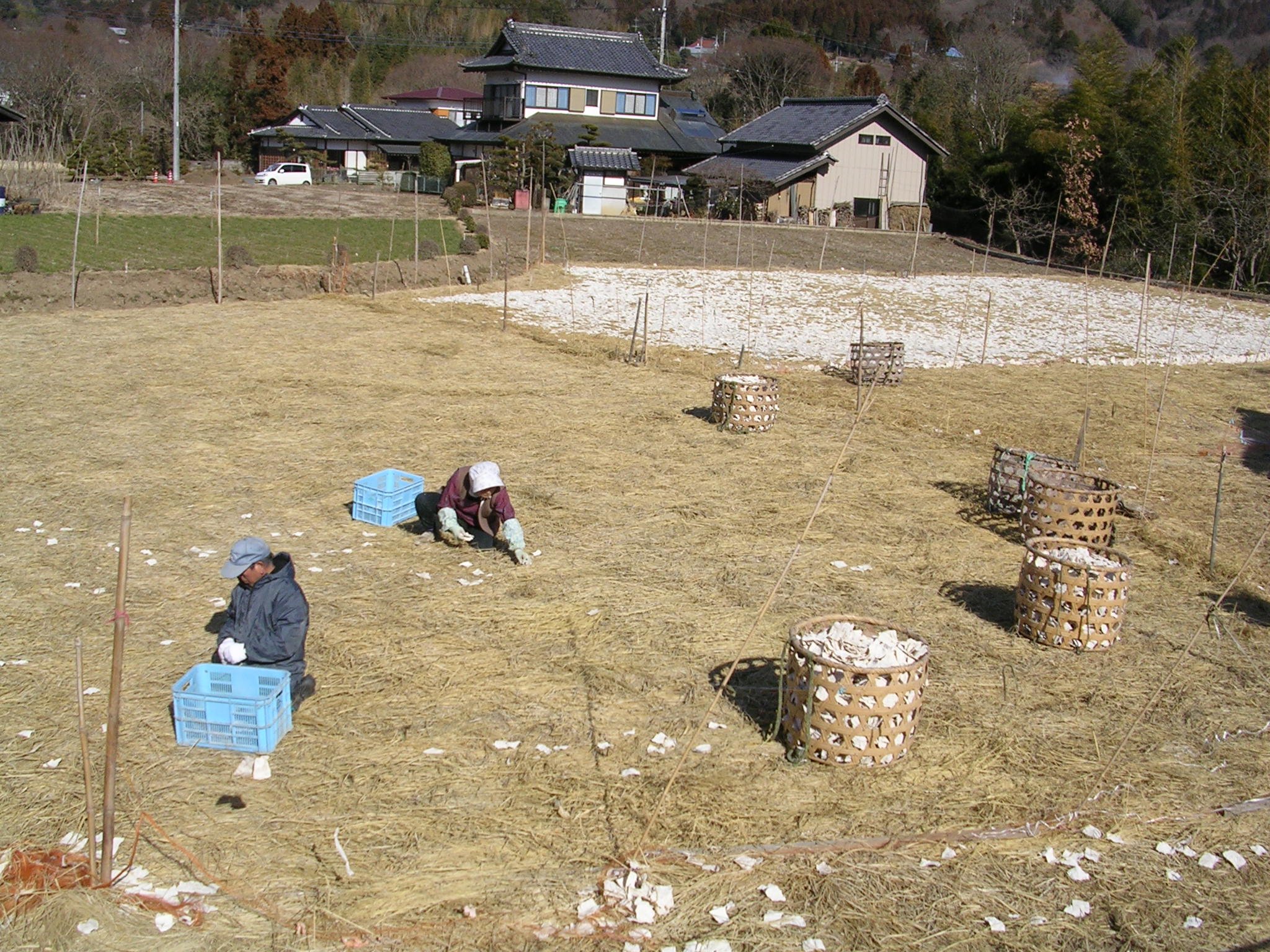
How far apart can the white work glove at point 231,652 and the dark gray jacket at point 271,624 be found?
0.05 m

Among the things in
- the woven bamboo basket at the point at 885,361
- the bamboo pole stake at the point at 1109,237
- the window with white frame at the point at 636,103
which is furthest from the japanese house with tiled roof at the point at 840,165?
the woven bamboo basket at the point at 885,361

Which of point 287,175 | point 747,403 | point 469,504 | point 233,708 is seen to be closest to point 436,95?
point 287,175

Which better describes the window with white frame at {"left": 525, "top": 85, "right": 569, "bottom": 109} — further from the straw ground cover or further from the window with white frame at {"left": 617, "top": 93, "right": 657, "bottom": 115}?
the straw ground cover

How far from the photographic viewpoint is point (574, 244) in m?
25.1

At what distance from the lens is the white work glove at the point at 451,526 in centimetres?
638

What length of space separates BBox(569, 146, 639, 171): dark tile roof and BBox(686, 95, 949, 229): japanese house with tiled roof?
2074mm

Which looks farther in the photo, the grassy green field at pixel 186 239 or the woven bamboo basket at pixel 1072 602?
the grassy green field at pixel 186 239

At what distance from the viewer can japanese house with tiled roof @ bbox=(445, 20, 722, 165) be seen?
40406mm

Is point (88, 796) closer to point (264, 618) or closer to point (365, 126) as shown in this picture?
point (264, 618)

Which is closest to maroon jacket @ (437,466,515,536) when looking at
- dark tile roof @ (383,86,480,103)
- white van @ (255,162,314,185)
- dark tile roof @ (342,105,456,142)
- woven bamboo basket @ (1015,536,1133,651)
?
woven bamboo basket @ (1015,536,1133,651)

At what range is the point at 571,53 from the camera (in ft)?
137

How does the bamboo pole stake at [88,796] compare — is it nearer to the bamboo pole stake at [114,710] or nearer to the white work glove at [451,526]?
the bamboo pole stake at [114,710]

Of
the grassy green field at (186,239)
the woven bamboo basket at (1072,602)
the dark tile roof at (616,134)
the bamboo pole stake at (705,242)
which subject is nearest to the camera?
the woven bamboo basket at (1072,602)

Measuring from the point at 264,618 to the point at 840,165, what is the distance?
3525cm
